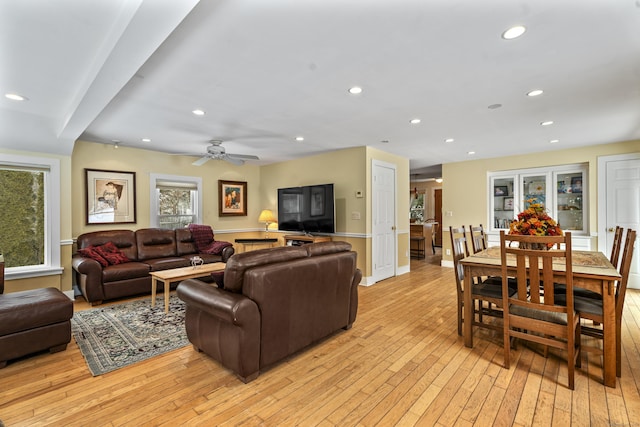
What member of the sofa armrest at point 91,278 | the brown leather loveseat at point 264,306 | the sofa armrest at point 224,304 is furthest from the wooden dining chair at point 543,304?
the sofa armrest at point 91,278

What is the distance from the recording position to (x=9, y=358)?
2441mm

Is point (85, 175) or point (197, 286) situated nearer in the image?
point (197, 286)

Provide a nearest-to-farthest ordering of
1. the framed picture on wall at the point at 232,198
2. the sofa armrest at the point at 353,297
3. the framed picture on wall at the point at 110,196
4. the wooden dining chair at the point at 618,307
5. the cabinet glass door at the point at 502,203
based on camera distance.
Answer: the wooden dining chair at the point at 618,307, the sofa armrest at the point at 353,297, the framed picture on wall at the point at 110,196, the cabinet glass door at the point at 502,203, the framed picture on wall at the point at 232,198

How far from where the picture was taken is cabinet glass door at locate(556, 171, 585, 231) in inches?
212

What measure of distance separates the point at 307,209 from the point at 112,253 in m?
3.24

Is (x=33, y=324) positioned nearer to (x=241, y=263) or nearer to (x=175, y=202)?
(x=241, y=263)

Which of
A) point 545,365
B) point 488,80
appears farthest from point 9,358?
point 488,80

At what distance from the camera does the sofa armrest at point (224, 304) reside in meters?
2.08

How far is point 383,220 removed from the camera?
5566 mm

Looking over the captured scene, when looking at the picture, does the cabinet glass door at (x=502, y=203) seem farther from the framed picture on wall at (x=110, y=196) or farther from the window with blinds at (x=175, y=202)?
the framed picture on wall at (x=110, y=196)

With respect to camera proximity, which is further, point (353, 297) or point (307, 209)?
point (307, 209)

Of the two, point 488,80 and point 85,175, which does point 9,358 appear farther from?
point 488,80

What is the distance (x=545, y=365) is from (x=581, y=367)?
0.26 meters

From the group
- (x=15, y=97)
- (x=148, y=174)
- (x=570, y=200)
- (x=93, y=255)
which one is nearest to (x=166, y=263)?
(x=93, y=255)
